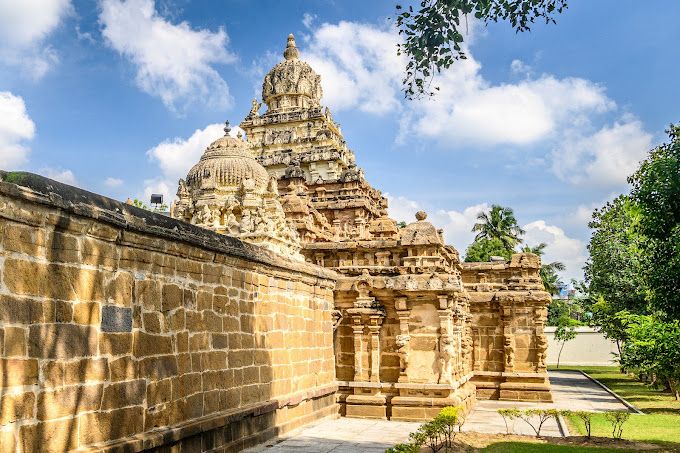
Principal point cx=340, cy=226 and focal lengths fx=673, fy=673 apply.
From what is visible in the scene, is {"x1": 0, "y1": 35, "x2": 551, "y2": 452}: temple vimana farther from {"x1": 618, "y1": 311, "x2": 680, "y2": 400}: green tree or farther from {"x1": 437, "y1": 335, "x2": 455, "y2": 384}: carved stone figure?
{"x1": 618, "y1": 311, "x2": 680, "y2": 400}: green tree

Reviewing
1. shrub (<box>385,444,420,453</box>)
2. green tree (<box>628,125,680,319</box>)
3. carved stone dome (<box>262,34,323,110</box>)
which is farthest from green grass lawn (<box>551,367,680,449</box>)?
carved stone dome (<box>262,34,323,110</box>)

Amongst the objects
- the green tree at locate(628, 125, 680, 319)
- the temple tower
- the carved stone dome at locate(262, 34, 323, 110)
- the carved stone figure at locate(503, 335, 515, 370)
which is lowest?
the carved stone figure at locate(503, 335, 515, 370)

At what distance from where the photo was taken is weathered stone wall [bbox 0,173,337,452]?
17.0 ft

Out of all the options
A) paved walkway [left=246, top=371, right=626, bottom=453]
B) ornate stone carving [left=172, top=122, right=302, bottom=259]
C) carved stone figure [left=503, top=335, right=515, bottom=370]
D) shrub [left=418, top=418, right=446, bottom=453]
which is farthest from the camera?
carved stone figure [left=503, top=335, right=515, bottom=370]

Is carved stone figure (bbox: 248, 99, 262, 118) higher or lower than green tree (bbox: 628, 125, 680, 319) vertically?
higher

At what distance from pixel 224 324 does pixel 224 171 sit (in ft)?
46.7

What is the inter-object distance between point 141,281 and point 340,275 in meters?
7.77

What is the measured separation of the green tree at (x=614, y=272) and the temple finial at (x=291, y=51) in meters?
19.8

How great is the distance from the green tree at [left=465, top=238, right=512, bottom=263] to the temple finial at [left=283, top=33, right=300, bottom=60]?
691 inches

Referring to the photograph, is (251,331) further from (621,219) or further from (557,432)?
(621,219)

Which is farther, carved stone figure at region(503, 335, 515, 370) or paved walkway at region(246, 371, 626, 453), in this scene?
carved stone figure at region(503, 335, 515, 370)

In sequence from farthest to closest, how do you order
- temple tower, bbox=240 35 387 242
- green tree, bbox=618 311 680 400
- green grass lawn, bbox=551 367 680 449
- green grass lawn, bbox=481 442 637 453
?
temple tower, bbox=240 35 387 242 < green grass lawn, bbox=551 367 680 449 < green tree, bbox=618 311 680 400 < green grass lawn, bbox=481 442 637 453

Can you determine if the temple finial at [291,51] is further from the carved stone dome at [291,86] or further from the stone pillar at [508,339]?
the stone pillar at [508,339]

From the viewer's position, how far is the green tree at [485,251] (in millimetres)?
44688
